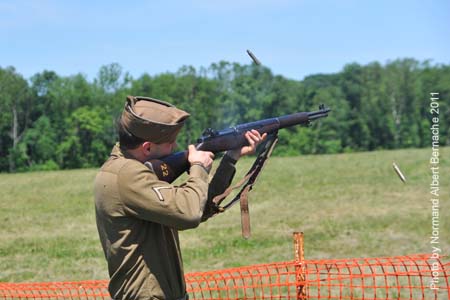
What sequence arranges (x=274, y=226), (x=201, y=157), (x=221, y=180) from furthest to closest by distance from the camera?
(x=274, y=226), (x=221, y=180), (x=201, y=157)

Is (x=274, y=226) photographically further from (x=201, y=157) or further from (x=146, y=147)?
(x=146, y=147)

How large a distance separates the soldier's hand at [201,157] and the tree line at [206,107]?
194 feet

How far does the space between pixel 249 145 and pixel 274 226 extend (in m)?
11.0

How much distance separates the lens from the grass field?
11.1 metres

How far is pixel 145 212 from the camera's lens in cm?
288

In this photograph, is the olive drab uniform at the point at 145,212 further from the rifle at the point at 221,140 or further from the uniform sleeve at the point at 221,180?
the uniform sleeve at the point at 221,180

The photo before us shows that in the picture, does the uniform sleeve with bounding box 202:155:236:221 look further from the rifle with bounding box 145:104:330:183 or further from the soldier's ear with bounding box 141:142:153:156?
the soldier's ear with bounding box 141:142:153:156

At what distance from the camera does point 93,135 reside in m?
68.5

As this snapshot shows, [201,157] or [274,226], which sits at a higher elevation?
[201,157]

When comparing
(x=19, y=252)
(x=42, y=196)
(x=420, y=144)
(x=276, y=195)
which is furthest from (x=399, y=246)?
(x=420, y=144)

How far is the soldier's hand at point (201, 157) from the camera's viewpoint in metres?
3.17

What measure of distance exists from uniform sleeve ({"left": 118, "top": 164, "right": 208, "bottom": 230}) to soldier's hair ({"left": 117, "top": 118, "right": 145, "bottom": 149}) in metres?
0.13

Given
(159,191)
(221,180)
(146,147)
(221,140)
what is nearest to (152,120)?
(146,147)

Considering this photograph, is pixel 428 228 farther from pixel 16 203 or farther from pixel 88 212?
pixel 16 203
